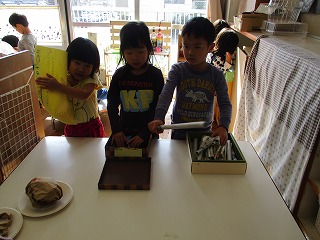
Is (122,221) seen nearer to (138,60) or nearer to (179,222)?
(179,222)

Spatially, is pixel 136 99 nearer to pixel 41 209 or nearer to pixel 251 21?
pixel 41 209

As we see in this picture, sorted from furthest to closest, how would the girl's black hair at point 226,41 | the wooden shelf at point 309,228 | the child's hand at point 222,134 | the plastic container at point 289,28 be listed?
the girl's black hair at point 226,41, the plastic container at point 289,28, the wooden shelf at point 309,228, the child's hand at point 222,134

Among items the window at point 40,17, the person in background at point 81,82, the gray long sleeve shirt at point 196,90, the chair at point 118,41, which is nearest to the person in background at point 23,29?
the window at point 40,17

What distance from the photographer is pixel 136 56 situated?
1.12m

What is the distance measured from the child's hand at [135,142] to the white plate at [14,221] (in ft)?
1.38

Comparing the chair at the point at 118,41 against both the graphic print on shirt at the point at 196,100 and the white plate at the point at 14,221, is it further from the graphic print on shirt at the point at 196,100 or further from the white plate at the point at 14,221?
the white plate at the point at 14,221

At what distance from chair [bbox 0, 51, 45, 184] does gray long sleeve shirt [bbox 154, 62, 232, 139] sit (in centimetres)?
61

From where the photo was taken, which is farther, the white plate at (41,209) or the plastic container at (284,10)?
the plastic container at (284,10)

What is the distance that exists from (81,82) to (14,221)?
669 millimetres

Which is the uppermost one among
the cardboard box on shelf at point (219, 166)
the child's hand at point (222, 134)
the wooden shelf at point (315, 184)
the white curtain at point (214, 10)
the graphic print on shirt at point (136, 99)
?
the white curtain at point (214, 10)

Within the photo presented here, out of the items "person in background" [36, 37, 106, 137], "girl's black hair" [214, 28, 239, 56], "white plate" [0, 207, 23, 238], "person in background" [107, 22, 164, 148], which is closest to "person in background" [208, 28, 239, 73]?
"girl's black hair" [214, 28, 239, 56]

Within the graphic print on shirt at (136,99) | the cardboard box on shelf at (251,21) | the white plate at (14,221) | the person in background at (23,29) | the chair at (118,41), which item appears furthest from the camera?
the chair at (118,41)

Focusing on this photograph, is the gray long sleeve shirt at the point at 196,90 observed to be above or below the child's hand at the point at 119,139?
above

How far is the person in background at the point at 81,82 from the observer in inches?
42.1
